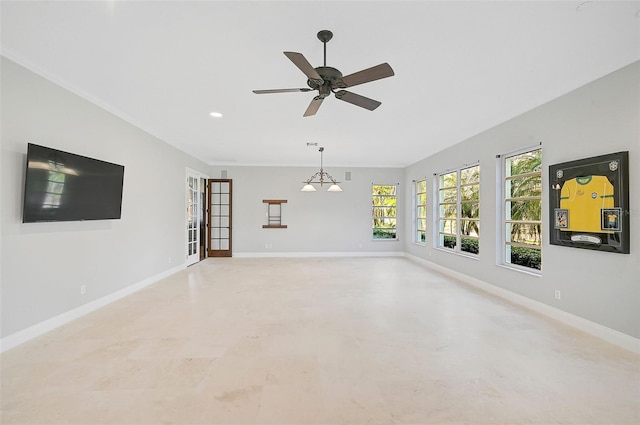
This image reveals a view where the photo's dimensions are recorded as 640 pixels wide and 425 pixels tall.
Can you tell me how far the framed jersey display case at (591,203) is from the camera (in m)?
2.83

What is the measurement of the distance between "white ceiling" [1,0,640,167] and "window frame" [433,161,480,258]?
1.59 metres

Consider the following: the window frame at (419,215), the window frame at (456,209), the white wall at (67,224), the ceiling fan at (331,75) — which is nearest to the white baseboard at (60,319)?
the white wall at (67,224)

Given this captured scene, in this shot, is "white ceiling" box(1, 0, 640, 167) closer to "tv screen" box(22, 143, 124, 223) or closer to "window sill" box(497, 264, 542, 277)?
"tv screen" box(22, 143, 124, 223)

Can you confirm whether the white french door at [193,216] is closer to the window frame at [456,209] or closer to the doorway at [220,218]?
the doorway at [220,218]

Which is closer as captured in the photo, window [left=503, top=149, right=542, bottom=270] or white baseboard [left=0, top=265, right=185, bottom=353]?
white baseboard [left=0, top=265, right=185, bottom=353]

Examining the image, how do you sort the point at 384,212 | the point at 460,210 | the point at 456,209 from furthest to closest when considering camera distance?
1. the point at 384,212
2. the point at 456,209
3. the point at 460,210

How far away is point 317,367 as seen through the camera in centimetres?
243

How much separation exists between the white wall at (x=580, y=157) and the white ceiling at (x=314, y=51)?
0.24m

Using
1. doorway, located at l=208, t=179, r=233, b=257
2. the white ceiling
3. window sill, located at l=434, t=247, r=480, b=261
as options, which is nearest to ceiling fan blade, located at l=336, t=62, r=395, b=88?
the white ceiling

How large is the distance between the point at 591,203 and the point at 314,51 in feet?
11.2

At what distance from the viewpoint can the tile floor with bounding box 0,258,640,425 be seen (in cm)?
190

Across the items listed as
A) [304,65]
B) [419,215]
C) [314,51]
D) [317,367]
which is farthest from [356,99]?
[419,215]

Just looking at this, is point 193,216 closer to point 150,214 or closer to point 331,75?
point 150,214

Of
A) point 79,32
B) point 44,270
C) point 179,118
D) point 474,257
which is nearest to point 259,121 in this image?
point 179,118
